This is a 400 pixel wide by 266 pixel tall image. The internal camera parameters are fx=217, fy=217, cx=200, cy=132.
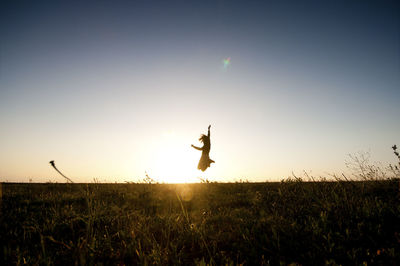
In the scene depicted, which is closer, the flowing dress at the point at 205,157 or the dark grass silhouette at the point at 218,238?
the dark grass silhouette at the point at 218,238

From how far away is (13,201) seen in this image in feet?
19.4

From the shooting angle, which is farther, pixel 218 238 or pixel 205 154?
pixel 205 154

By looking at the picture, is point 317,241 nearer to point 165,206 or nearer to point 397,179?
point 165,206

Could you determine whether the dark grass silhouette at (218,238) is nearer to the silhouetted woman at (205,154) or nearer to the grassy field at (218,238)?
the grassy field at (218,238)

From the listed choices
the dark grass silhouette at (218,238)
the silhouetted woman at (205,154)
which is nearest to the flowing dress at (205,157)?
the silhouetted woman at (205,154)

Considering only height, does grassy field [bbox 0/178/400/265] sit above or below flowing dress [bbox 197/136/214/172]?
below

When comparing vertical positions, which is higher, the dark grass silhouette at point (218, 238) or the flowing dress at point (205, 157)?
the flowing dress at point (205, 157)

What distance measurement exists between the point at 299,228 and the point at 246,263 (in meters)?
1.26

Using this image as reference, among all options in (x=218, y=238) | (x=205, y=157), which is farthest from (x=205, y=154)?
(x=218, y=238)

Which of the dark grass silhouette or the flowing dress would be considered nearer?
the dark grass silhouette

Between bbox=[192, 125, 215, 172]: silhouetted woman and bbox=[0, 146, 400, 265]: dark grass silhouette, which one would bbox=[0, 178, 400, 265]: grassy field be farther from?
bbox=[192, 125, 215, 172]: silhouetted woman

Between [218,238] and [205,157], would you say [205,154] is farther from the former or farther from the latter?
[218,238]

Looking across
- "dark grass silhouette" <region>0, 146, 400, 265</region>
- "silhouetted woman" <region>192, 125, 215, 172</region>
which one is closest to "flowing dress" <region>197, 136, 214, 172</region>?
"silhouetted woman" <region>192, 125, 215, 172</region>

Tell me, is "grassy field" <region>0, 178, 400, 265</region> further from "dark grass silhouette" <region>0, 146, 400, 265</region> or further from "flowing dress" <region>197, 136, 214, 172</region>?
"flowing dress" <region>197, 136, 214, 172</region>
